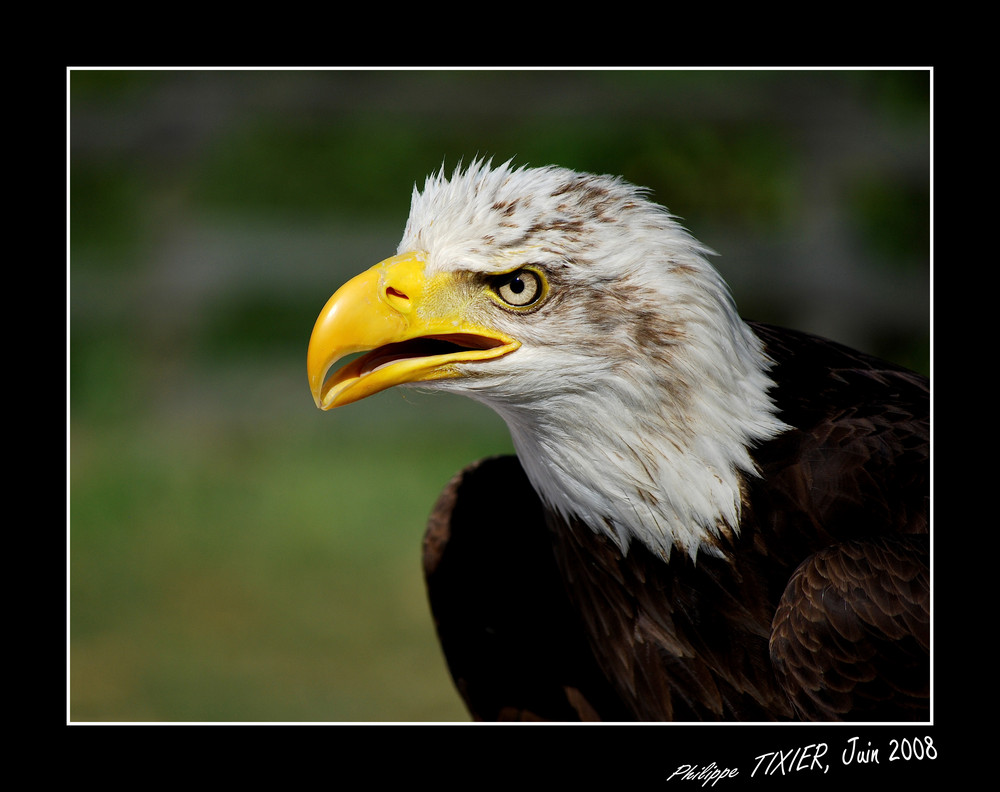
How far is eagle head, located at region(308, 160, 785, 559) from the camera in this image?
1.07 metres

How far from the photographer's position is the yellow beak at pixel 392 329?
1.06 m

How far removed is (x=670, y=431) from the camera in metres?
1.12

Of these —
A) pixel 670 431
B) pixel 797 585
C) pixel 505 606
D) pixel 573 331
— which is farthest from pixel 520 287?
pixel 505 606

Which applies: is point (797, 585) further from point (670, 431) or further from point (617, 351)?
point (617, 351)

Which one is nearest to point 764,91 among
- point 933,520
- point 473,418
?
point 933,520

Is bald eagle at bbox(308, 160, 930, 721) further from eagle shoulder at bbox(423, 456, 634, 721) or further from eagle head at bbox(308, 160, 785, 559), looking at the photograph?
eagle shoulder at bbox(423, 456, 634, 721)

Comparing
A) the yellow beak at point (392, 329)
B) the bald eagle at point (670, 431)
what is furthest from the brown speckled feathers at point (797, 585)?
the yellow beak at point (392, 329)

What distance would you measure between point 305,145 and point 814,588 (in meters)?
2.43

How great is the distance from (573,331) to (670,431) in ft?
0.63

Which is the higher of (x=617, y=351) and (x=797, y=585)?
(x=617, y=351)

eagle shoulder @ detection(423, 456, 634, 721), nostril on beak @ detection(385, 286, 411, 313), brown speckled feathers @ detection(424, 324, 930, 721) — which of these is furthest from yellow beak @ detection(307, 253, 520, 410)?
eagle shoulder @ detection(423, 456, 634, 721)

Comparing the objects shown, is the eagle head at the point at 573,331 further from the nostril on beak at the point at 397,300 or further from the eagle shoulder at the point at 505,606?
the eagle shoulder at the point at 505,606
